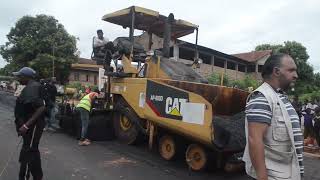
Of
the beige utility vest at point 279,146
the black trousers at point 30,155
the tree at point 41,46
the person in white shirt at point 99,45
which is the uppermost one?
the tree at point 41,46

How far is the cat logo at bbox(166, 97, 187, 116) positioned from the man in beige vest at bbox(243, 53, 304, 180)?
3911 millimetres

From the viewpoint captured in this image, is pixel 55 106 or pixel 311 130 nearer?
pixel 311 130

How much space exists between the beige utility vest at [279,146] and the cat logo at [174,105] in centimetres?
396

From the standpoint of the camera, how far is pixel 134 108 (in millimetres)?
8805

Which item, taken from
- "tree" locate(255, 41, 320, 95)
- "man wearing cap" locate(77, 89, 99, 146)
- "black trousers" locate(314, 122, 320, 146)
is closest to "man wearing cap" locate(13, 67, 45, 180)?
"man wearing cap" locate(77, 89, 99, 146)

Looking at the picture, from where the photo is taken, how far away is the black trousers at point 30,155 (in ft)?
18.5

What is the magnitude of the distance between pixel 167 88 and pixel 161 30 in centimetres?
298

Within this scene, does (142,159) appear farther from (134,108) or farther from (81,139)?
(81,139)

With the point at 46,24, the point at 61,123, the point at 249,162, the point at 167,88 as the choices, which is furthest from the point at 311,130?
the point at 46,24

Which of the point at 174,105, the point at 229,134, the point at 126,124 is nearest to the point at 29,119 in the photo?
the point at 174,105

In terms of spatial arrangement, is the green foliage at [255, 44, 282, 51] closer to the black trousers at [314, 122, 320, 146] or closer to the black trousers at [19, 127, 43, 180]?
the black trousers at [314, 122, 320, 146]

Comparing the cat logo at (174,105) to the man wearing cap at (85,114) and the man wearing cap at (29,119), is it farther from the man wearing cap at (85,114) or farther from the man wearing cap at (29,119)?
the man wearing cap at (85,114)

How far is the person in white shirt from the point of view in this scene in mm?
9776

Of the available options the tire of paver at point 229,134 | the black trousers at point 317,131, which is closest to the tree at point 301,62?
the black trousers at point 317,131
